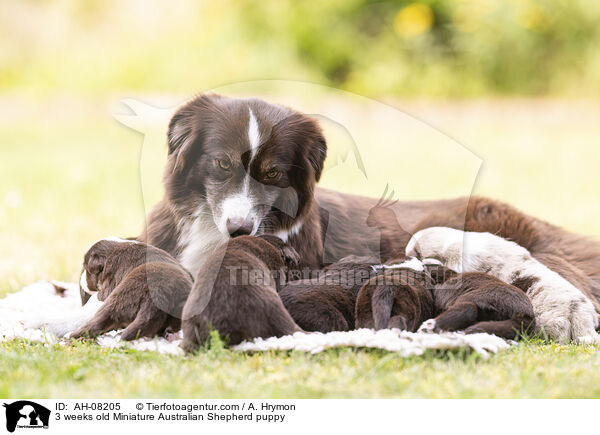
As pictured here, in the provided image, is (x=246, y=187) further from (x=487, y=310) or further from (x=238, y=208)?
(x=487, y=310)

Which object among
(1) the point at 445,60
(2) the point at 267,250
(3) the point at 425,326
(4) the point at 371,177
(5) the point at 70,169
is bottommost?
(5) the point at 70,169

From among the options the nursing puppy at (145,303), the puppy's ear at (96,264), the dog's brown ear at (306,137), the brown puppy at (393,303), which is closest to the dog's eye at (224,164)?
the dog's brown ear at (306,137)

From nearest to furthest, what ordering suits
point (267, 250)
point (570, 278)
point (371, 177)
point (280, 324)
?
1. point (280, 324)
2. point (267, 250)
3. point (570, 278)
4. point (371, 177)

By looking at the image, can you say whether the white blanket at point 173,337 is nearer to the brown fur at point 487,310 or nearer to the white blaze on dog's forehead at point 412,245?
the brown fur at point 487,310

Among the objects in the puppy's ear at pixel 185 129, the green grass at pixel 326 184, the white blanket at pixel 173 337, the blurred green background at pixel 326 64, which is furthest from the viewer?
the blurred green background at pixel 326 64

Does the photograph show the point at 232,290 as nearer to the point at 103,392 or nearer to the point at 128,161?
the point at 103,392

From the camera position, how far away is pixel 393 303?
3.47 m

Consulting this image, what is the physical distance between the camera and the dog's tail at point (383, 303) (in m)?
3.36

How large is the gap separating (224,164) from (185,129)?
1.16 ft

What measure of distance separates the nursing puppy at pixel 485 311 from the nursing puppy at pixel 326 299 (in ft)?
1.41

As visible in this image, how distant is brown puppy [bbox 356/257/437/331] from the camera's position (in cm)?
338

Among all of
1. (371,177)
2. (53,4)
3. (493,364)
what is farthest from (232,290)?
(53,4)

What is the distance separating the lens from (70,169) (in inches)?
380
